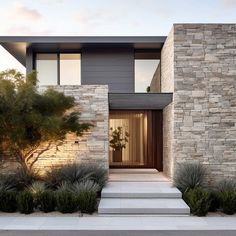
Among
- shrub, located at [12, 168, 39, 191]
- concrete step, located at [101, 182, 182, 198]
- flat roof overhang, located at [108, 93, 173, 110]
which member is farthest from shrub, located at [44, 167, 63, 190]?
flat roof overhang, located at [108, 93, 173, 110]

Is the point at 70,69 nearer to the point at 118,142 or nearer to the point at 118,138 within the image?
the point at 118,138

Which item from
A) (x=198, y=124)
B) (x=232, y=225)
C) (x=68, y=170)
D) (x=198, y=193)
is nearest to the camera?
(x=232, y=225)

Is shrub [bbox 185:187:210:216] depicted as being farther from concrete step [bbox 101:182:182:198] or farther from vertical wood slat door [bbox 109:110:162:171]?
vertical wood slat door [bbox 109:110:162:171]

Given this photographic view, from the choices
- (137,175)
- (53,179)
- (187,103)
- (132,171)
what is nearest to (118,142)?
(132,171)

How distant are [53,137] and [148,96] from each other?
3950 millimetres

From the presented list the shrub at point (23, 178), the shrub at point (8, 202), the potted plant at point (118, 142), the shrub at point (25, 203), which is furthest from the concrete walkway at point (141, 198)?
the potted plant at point (118, 142)

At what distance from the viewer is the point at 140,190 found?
38.4 feet

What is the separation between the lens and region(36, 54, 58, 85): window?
16.8m

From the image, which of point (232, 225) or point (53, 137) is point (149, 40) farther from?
point (232, 225)

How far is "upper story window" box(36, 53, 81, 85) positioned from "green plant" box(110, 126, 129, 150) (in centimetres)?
367
